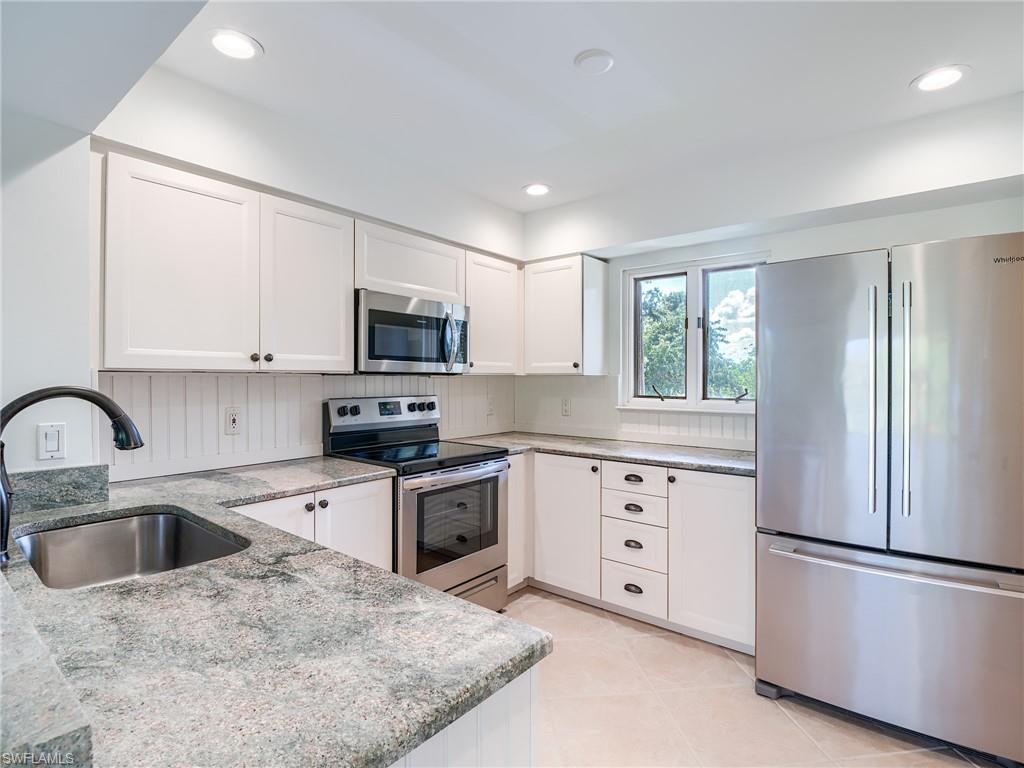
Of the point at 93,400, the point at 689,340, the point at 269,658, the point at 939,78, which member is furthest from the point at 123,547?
the point at 939,78

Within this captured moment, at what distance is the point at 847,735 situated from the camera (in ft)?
6.51

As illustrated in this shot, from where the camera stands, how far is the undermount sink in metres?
1.38

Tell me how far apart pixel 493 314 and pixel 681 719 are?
87.4 inches

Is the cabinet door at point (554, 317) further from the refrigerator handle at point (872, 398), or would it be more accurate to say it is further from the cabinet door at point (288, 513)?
the cabinet door at point (288, 513)

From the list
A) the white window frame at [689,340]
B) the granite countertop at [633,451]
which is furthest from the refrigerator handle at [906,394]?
the white window frame at [689,340]

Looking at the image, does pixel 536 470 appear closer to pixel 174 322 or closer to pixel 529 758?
pixel 174 322

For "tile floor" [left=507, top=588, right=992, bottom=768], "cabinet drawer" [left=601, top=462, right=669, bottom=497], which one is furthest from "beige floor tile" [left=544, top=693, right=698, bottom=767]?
"cabinet drawer" [left=601, top=462, right=669, bottom=497]

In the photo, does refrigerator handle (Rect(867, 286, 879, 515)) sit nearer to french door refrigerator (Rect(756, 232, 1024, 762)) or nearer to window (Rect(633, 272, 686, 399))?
french door refrigerator (Rect(756, 232, 1024, 762))

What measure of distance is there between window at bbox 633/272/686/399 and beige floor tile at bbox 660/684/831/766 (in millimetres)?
1581

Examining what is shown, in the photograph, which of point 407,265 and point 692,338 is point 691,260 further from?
point 407,265

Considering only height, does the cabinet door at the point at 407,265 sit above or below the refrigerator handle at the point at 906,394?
above

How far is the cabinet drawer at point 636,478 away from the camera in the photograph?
2.68 m

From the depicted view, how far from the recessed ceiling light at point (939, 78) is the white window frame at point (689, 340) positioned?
103cm

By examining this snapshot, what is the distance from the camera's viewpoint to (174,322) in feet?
6.28
